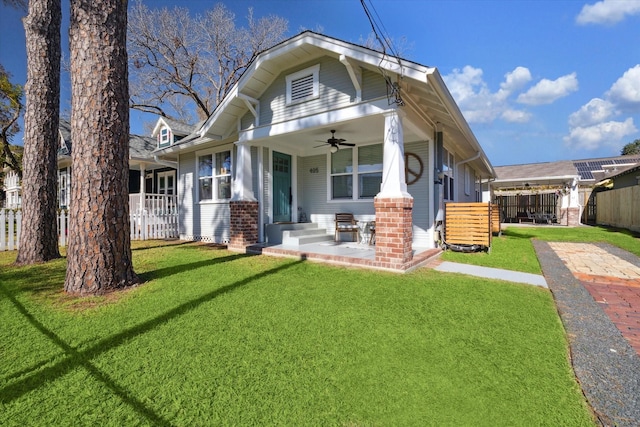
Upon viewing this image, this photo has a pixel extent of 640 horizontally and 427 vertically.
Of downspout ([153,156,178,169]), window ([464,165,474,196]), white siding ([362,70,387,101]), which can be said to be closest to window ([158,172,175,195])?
downspout ([153,156,178,169])

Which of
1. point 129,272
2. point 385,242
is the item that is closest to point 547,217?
point 385,242

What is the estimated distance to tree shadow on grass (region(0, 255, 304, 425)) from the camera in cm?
188

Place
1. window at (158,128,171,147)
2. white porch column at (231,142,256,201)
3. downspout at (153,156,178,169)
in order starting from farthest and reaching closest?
window at (158,128,171,147)
downspout at (153,156,178,169)
white porch column at (231,142,256,201)

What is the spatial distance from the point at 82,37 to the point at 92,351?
13.3ft

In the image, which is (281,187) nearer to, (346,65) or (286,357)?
(346,65)

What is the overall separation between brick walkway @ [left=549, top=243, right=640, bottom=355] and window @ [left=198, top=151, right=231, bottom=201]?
867 centimetres

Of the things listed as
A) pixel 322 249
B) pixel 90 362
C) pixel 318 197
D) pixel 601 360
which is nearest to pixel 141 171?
pixel 318 197

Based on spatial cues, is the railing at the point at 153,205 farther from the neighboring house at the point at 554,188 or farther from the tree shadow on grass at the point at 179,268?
the neighboring house at the point at 554,188

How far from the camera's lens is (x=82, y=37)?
397 cm

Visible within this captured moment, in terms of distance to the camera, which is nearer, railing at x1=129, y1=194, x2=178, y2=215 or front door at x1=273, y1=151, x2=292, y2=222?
front door at x1=273, y1=151, x2=292, y2=222

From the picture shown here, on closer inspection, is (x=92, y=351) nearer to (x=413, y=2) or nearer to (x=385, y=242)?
(x=385, y=242)

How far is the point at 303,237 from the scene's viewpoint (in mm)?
7672

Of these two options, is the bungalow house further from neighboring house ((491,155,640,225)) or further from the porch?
neighboring house ((491,155,640,225))

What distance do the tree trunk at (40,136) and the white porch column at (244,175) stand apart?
3837 mm
